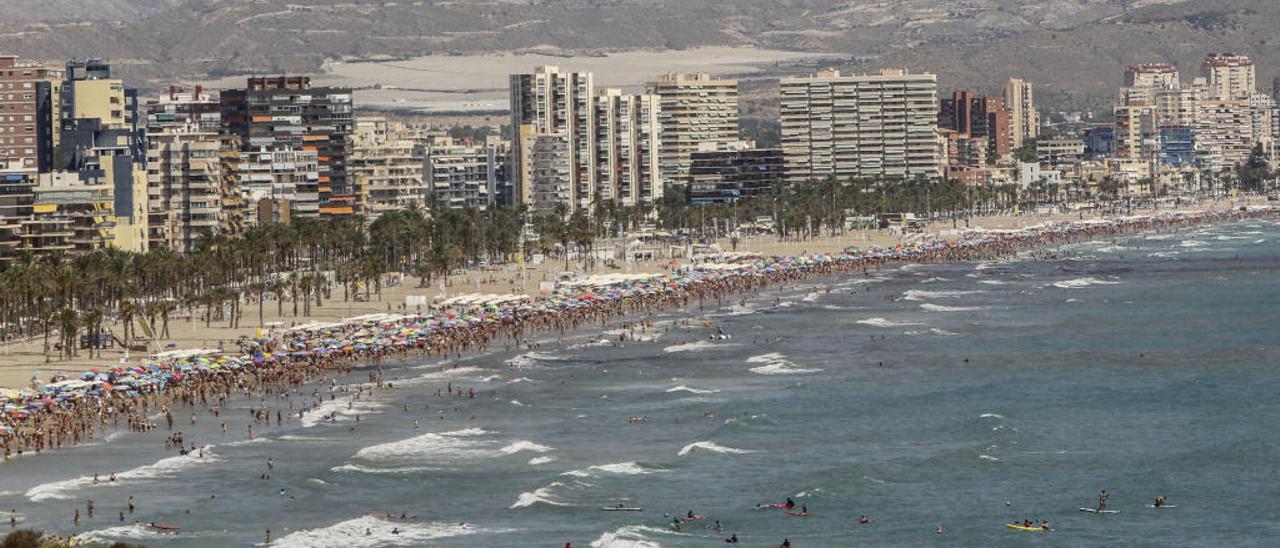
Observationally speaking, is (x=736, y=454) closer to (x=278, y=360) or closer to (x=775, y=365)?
(x=775, y=365)

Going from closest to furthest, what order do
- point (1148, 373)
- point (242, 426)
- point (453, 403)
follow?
1. point (242, 426)
2. point (453, 403)
3. point (1148, 373)

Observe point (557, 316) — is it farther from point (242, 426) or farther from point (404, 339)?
point (242, 426)

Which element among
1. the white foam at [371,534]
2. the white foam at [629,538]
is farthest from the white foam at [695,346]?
the white foam at [629,538]

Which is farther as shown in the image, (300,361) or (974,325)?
(974,325)

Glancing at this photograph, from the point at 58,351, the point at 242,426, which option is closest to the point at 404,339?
Answer: the point at 58,351

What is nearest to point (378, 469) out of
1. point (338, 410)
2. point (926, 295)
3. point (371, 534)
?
point (371, 534)

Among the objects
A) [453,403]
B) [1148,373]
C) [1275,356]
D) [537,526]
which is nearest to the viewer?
[537,526]

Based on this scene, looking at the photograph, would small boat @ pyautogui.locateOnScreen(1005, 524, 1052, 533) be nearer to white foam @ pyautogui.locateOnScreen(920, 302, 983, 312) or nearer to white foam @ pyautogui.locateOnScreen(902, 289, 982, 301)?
white foam @ pyautogui.locateOnScreen(920, 302, 983, 312)
